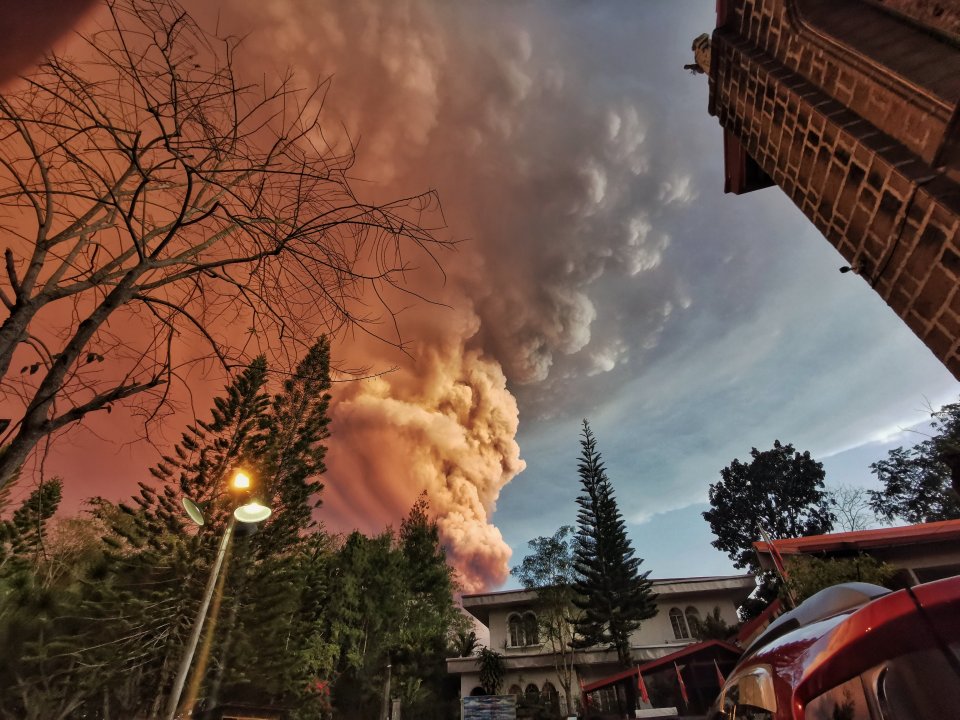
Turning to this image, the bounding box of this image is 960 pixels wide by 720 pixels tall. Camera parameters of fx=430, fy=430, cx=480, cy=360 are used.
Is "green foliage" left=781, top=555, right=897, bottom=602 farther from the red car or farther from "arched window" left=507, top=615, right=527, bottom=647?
"arched window" left=507, top=615, right=527, bottom=647

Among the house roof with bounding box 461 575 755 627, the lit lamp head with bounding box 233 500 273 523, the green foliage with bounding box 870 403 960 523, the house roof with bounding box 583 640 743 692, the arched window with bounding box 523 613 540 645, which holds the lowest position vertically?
the house roof with bounding box 583 640 743 692

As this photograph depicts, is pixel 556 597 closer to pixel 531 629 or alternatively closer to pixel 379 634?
pixel 531 629

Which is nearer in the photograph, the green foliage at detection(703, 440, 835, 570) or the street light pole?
the street light pole

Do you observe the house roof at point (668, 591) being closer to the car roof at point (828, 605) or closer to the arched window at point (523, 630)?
the arched window at point (523, 630)

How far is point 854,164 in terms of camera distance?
3143mm

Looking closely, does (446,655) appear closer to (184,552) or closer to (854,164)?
(184,552)

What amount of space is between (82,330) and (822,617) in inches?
156

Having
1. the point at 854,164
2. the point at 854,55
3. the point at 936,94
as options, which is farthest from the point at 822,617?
the point at 854,55

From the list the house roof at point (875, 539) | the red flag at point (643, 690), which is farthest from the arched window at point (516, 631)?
the house roof at point (875, 539)

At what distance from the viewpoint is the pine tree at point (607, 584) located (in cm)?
1955

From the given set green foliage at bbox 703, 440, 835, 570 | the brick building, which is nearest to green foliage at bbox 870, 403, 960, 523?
green foliage at bbox 703, 440, 835, 570

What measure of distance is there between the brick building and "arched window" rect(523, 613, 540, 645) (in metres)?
22.6

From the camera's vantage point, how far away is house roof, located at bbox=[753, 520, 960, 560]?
8.95 m

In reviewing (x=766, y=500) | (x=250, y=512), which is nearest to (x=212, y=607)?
(x=250, y=512)
